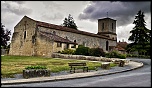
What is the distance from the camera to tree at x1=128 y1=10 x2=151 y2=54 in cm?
4847

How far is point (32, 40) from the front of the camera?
45.4m

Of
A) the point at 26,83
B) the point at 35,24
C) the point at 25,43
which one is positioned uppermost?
the point at 35,24

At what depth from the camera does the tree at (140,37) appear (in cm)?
4847

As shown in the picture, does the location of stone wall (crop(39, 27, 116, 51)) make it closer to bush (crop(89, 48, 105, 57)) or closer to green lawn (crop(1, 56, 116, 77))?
bush (crop(89, 48, 105, 57))

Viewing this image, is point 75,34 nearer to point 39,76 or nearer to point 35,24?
point 35,24

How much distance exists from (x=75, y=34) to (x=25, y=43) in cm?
1181

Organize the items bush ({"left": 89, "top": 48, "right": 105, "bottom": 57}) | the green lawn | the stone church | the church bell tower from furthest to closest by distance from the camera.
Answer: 1. the church bell tower
2. the stone church
3. bush ({"left": 89, "top": 48, "right": 105, "bottom": 57})
4. the green lawn

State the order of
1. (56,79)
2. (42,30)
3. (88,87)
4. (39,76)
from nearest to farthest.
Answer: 1. (88,87)
2. (56,79)
3. (39,76)
4. (42,30)

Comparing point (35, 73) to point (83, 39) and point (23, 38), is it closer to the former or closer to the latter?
point (23, 38)

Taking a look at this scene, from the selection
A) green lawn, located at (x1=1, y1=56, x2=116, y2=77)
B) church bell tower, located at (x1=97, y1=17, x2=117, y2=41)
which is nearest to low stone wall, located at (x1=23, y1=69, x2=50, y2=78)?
green lawn, located at (x1=1, y1=56, x2=116, y2=77)

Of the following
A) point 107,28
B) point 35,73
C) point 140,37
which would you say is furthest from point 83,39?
point 35,73

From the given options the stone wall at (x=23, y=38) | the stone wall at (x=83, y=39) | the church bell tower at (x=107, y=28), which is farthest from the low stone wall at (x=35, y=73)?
the church bell tower at (x=107, y=28)

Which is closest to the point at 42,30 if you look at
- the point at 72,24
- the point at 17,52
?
the point at 17,52

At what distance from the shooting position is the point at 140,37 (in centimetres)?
5009
